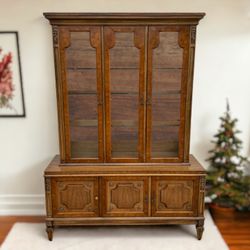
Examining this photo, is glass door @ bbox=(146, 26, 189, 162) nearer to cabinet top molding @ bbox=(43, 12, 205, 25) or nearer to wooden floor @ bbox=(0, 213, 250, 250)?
cabinet top molding @ bbox=(43, 12, 205, 25)

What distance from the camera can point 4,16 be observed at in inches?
104

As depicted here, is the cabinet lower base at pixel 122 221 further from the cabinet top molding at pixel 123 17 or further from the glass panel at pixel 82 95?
the cabinet top molding at pixel 123 17

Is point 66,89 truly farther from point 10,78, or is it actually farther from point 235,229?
point 235,229

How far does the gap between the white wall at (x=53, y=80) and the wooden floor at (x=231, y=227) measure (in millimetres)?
123

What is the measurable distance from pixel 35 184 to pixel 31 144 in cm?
47

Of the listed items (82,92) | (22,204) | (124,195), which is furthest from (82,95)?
(22,204)

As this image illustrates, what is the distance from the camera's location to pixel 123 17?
2250 mm

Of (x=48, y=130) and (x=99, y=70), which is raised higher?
(x=99, y=70)

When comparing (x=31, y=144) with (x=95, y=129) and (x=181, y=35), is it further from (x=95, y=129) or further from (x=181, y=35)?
(x=181, y=35)

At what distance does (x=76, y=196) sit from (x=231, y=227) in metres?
1.63

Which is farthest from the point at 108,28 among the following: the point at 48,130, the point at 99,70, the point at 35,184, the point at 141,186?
the point at 35,184

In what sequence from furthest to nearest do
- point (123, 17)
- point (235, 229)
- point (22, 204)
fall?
1. point (22, 204)
2. point (235, 229)
3. point (123, 17)

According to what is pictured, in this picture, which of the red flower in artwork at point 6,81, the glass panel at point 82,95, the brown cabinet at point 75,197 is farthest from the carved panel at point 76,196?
the red flower in artwork at point 6,81

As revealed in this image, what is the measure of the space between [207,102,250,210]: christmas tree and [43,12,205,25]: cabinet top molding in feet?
3.46
